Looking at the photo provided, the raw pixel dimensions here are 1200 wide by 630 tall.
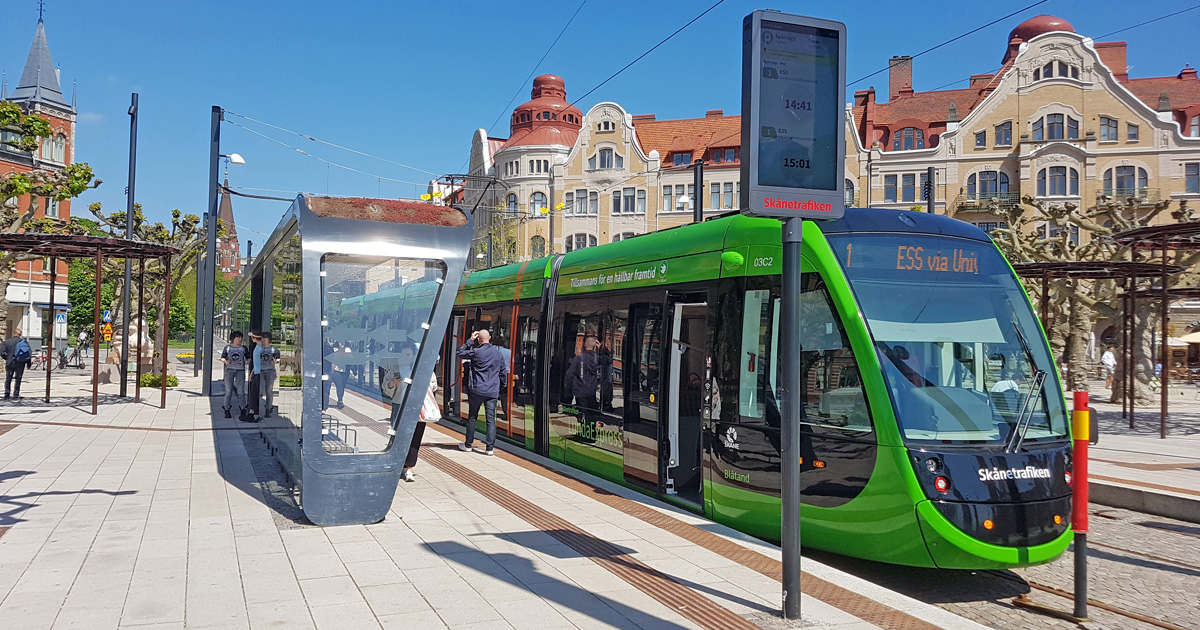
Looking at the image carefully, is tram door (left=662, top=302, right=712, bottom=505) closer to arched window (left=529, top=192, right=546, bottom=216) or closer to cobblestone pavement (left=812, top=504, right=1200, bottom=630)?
cobblestone pavement (left=812, top=504, right=1200, bottom=630)

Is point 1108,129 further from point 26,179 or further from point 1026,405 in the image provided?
point 1026,405

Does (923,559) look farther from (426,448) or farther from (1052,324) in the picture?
(1052,324)

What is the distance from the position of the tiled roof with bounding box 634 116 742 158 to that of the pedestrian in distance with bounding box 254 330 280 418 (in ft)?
165

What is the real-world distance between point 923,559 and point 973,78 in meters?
63.7

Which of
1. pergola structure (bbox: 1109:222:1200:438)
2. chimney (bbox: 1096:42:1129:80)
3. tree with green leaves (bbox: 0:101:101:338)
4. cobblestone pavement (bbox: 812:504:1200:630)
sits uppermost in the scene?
chimney (bbox: 1096:42:1129:80)

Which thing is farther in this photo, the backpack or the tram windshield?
the backpack

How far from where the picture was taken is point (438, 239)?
27.0 ft

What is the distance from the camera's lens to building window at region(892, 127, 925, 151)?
5578 cm

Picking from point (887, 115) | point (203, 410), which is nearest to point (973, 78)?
point (887, 115)

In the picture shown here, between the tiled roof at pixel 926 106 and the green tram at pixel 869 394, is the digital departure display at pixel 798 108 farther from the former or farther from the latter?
the tiled roof at pixel 926 106

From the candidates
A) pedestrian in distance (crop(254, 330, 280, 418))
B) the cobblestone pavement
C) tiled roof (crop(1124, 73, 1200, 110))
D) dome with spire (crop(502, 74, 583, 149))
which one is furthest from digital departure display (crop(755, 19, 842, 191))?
tiled roof (crop(1124, 73, 1200, 110))

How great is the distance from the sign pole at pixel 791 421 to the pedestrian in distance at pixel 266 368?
597 centimetres

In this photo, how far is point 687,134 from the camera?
6288 centimetres

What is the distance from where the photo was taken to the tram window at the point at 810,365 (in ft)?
22.9
